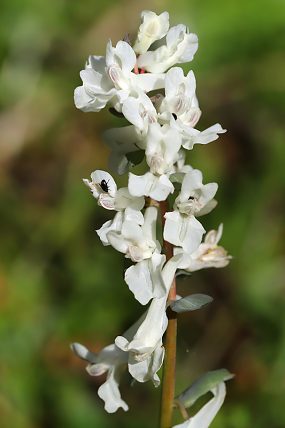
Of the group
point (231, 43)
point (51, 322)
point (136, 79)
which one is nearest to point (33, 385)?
point (51, 322)

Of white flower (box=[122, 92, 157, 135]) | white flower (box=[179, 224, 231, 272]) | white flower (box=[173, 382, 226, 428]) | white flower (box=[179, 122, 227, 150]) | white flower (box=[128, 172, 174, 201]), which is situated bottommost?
white flower (box=[173, 382, 226, 428])

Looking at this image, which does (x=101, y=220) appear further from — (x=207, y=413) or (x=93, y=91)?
(x=93, y=91)

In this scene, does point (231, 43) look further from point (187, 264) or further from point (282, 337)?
point (187, 264)

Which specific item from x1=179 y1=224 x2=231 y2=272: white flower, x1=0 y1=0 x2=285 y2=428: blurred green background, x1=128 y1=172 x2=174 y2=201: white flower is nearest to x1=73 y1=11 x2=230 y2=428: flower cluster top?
x1=128 y1=172 x2=174 y2=201: white flower

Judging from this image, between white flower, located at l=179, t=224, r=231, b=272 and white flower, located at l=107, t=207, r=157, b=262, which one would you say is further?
white flower, located at l=179, t=224, r=231, b=272

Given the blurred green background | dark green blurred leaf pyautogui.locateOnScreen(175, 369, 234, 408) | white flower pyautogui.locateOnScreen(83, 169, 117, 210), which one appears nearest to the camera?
white flower pyautogui.locateOnScreen(83, 169, 117, 210)

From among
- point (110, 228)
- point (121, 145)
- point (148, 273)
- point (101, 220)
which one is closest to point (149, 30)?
point (121, 145)

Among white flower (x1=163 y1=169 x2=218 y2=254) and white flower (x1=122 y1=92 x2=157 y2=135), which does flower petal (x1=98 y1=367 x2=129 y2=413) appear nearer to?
white flower (x1=163 y1=169 x2=218 y2=254)
